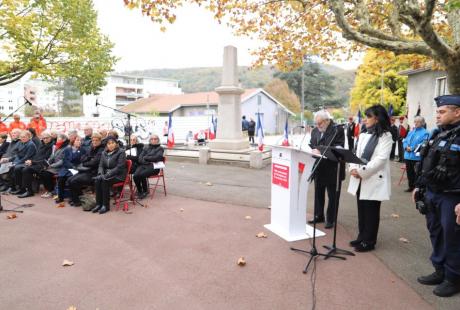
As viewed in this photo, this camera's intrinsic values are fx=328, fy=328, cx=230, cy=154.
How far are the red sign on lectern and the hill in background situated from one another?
3047 inches

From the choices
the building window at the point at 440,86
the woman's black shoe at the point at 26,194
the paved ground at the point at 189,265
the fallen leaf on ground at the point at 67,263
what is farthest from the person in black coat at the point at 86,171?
the building window at the point at 440,86

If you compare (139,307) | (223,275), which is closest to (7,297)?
(139,307)

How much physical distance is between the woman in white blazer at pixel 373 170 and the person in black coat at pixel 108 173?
4509 mm

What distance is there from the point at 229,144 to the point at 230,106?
1.48 metres

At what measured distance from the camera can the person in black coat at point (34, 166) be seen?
7.78m

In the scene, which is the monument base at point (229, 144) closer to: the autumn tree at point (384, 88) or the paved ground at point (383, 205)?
the paved ground at point (383, 205)

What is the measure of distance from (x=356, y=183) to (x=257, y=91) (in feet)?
119

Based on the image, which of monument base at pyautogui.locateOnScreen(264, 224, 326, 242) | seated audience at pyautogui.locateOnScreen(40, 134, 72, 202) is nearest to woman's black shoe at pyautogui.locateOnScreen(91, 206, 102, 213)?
seated audience at pyautogui.locateOnScreen(40, 134, 72, 202)

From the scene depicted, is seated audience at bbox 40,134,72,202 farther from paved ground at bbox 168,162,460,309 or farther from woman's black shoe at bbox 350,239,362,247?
woman's black shoe at bbox 350,239,362,247

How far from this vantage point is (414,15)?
565cm

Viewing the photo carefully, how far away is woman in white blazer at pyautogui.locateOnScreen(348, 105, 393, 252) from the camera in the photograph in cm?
418

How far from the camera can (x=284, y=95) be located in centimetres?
5078

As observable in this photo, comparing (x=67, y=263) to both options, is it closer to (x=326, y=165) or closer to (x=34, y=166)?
(x=326, y=165)

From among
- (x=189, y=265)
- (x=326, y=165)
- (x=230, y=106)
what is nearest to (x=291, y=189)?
(x=326, y=165)
